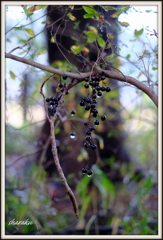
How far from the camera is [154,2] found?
1.02 meters

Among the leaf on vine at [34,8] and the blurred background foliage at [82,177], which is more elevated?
the leaf on vine at [34,8]

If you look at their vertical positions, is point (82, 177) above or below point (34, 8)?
below

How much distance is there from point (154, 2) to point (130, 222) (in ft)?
5.38

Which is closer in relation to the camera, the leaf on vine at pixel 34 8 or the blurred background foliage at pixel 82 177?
the leaf on vine at pixel 34 8

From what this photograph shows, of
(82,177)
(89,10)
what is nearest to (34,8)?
(89,10)

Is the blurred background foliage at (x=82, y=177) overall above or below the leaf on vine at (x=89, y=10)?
below

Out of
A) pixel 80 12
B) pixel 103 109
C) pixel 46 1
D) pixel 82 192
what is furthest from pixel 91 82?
pixel 82 192

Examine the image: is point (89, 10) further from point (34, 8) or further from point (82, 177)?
point (82, 177)

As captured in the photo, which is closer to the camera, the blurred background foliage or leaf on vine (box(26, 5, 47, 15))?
leaf on vine (box(26, 5, 47, 15))

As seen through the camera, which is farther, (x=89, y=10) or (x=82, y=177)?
(x=82, y=177)

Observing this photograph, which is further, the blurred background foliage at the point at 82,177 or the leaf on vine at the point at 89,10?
the blurred background foliage at the point at 82,177

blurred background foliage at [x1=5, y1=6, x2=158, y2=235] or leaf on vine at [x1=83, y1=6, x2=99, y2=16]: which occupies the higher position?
leaf on vine at [x1=83, y1=6, x2=99, y2=16]

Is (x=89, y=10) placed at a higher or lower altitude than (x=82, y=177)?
higher

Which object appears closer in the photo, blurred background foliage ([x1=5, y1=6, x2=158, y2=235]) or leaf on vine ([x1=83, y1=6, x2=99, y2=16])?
leaf on vine ([x1=83, y1=6, x2=99, y2=16])
